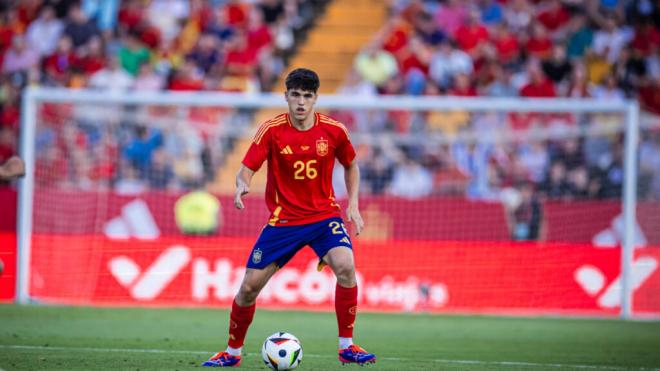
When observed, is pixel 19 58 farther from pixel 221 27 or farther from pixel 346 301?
pixel 346 301

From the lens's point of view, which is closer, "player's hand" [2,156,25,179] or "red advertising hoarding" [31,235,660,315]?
"player's hand" [2,156,25,179]

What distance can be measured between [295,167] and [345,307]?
1.28 m

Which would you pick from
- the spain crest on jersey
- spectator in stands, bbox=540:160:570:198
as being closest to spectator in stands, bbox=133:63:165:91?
spectator in stands, bbox=540:160:570:198

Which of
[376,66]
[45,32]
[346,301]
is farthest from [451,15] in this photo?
[346,301]

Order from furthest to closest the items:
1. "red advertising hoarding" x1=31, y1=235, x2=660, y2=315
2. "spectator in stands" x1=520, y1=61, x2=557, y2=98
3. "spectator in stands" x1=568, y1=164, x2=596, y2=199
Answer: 1. "spectator in stands" x1=520, y1=61, x2=557, y2=98
2. "spectator in stands" x1=568, y1=164, x2=596, y2=199
3. "red advertising hoarding" x1=31, y1=235, x2=660, y2=315

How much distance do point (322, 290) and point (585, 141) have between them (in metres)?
5.10

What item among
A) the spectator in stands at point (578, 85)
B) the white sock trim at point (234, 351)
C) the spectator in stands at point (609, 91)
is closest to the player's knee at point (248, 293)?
the white sock trim at point (234, 351)

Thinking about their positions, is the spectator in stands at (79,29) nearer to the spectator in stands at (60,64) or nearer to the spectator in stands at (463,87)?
the spectator in stands at (60,64)

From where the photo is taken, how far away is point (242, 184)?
360 inches

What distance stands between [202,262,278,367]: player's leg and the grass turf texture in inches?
7.6

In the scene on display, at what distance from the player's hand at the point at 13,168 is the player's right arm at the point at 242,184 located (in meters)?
1.94

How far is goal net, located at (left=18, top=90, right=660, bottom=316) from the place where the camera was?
55.5 feet

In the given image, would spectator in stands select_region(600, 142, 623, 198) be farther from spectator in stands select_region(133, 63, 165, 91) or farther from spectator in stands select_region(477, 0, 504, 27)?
spectator in stands select_region(133, 63, 165, 91)

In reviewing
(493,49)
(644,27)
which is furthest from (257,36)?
(644,27)
